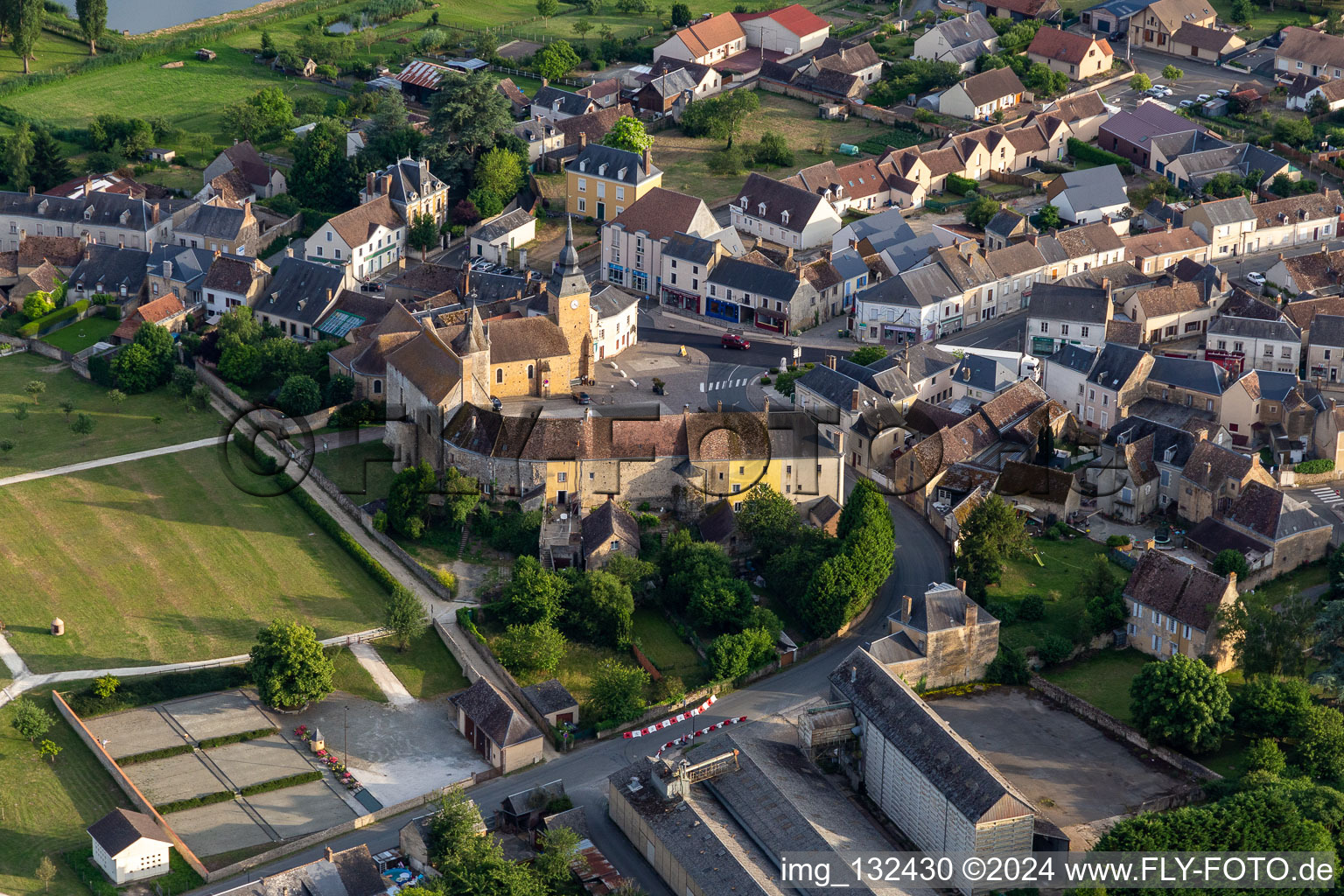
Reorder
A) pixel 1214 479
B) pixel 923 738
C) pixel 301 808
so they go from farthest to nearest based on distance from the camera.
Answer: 1. pixel 1214 479
2. pixel 301 808
3. pixel 923 738

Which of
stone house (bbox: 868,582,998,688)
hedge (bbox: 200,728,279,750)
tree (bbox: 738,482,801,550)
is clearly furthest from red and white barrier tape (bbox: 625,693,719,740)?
hedge (bbox: 200,728,279,750)

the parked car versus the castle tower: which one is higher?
the castle tower

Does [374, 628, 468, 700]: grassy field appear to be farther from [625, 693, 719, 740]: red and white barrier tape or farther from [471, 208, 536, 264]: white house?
[471, 208, 536, 264]: white house

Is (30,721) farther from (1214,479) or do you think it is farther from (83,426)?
(1214,479)

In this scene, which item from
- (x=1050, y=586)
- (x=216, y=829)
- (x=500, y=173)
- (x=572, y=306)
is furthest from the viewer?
(x=500, y=173)

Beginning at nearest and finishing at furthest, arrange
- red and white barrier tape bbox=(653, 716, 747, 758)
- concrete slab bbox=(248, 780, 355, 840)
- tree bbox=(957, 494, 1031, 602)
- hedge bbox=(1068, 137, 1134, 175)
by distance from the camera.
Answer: concrete slab bbox=(248, 780, 355, 840)
red and white barrier tape bbox=(653, 716, 747, 758)
tree bbox=(957, 494, 1031, 602)
hedge bbox=(1068, 137, 1134, 175)

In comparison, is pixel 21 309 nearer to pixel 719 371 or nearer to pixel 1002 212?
pixel 719 371

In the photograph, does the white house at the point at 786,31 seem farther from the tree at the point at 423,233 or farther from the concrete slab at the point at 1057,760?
the concrete slab at the point at 1057,760

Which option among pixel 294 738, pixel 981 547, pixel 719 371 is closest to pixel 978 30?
pixel 719 371

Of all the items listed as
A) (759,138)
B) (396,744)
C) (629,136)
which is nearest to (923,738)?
(396,744)
